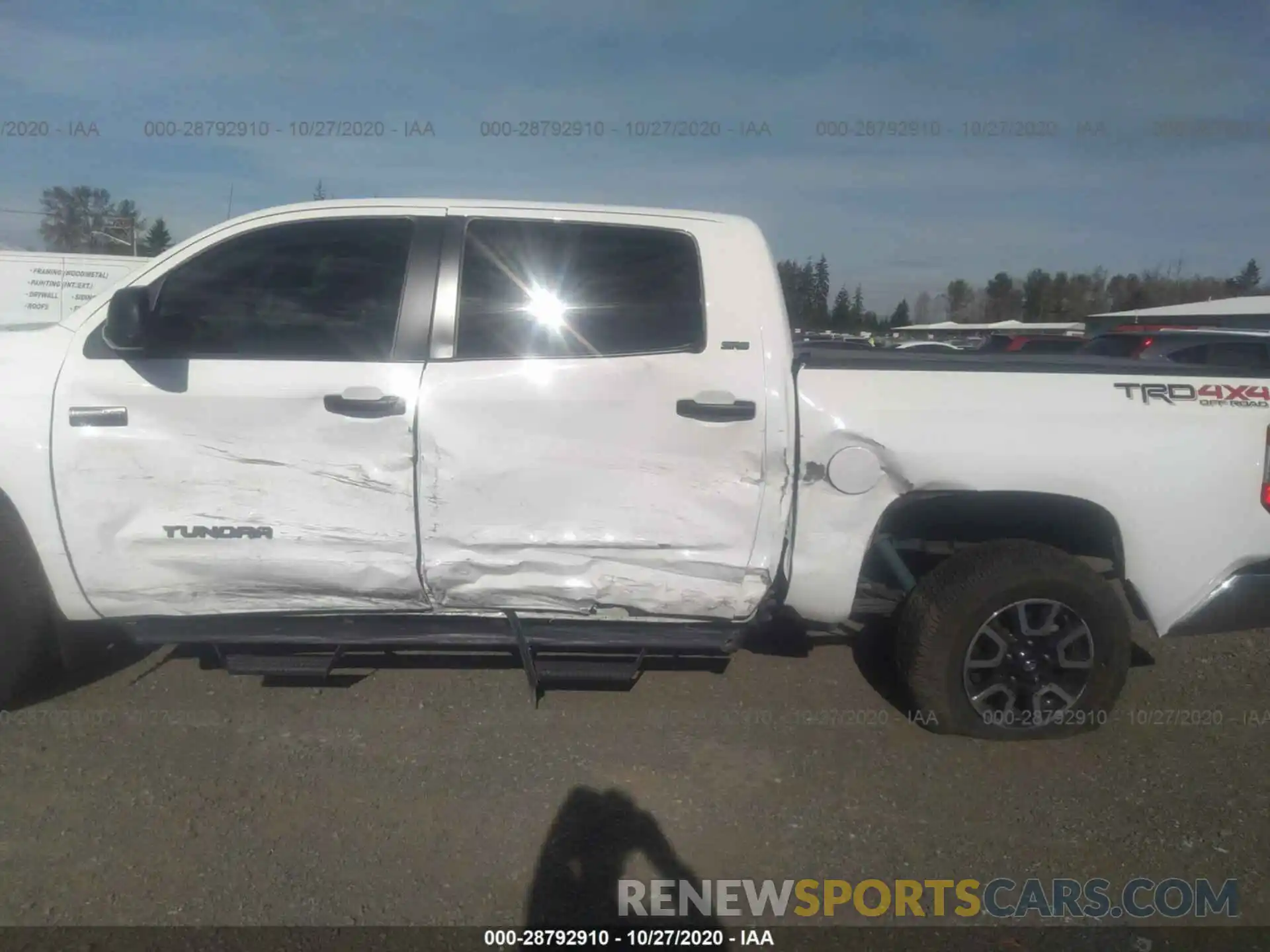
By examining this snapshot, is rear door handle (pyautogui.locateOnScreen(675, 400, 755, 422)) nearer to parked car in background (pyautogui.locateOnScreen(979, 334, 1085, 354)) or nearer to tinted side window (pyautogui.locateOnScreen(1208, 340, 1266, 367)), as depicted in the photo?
tinted side window (pyautogui.locateOnScreen(1208, 340, 1266, 367))

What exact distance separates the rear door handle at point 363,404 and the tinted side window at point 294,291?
197 millimetres

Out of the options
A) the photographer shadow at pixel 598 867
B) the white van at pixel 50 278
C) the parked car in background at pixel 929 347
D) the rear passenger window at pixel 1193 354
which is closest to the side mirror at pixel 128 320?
the photographer shadow at pixel 598 867

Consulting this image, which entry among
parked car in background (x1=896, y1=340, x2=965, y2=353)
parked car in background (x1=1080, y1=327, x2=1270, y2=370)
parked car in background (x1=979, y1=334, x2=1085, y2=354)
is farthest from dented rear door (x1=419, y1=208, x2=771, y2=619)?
parked car in background (x1=979, y1=334, x2=1085, y2=354)

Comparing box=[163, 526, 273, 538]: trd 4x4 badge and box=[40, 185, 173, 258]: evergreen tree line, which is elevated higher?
box=[40, 185, 173, 258]: evergreen tree line

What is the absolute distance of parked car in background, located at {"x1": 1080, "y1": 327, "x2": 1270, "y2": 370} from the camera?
10336 millimetres

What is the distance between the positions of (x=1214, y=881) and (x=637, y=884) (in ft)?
5.90

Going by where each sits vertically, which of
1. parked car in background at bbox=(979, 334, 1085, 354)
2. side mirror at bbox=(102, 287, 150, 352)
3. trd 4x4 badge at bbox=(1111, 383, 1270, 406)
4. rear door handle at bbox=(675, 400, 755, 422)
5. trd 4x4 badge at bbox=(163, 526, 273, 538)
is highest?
side mirror at bbox=(102, 287, 150, 352)

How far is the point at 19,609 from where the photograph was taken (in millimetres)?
3746

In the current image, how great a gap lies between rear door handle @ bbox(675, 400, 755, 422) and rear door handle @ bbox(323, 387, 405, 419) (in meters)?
1.01

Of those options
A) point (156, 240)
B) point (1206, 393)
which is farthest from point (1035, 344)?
point (156, 240)

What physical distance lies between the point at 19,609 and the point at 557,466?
2.09 meters

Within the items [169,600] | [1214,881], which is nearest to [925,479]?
[1214,881]

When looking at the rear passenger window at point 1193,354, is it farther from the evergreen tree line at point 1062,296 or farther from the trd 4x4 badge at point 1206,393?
the evergreen tree line at point 1062,296

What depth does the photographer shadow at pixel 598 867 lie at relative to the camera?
114 inches
